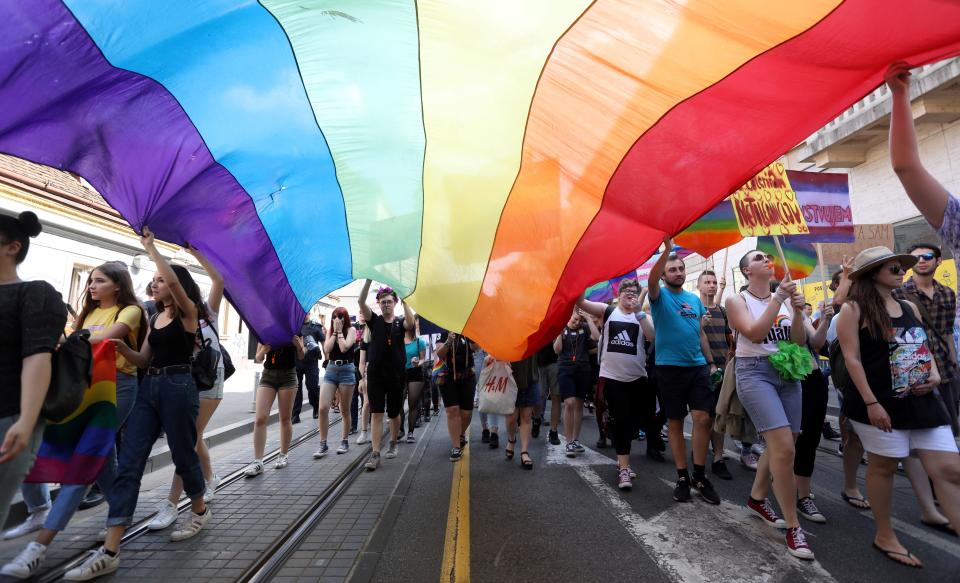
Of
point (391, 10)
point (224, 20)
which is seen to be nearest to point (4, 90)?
point (224, 20)

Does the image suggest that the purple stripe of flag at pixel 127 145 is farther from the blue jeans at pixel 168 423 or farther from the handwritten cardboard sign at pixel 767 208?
the handwritten cardboard sign at pixel 767 208

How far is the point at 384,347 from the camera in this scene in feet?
20.7

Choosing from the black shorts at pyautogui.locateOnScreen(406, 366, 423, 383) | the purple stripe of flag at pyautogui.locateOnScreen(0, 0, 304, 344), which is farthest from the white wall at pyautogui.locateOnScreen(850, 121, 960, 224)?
the purple stripe of flag at pyautogui.locateOnScreen(0, 0, 304, 344)

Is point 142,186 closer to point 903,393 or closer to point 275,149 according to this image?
point 275,149

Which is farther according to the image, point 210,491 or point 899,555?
point 210,491

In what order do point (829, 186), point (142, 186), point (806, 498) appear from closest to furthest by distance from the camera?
point (142, 186) < point (806, 498) < point (829, 186)

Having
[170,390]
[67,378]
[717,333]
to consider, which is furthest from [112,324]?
[717,333]

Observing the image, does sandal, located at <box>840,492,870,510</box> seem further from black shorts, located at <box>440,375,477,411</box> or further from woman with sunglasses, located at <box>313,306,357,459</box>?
woman with sunglasses, located at <box>313,306,357,459</box>

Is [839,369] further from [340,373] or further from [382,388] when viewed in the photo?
[340,373]

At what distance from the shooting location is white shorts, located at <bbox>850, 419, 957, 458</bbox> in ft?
9.85

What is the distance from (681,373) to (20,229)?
4.96m

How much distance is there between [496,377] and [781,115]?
4.24 m

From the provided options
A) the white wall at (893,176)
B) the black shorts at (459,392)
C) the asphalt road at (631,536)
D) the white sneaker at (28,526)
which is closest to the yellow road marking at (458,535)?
the asphalt road at (631,536)

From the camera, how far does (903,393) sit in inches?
124
